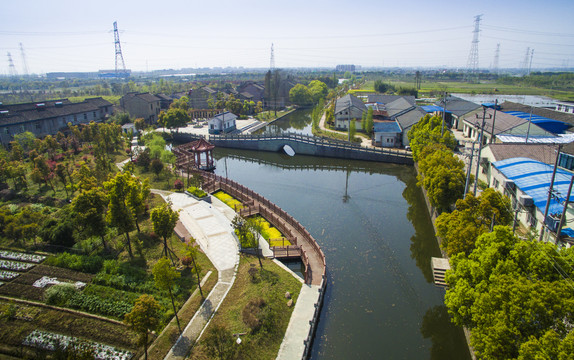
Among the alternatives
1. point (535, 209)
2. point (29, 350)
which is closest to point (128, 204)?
point (29, 350)

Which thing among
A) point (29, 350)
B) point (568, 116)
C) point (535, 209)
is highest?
point (568, 116)

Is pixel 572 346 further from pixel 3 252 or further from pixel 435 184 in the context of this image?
pixel 3 252

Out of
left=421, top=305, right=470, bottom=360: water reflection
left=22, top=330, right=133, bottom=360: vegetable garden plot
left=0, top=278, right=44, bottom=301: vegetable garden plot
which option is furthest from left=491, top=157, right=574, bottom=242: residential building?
left=0, top=278, right=44, bottom=301: vegetable garden plot

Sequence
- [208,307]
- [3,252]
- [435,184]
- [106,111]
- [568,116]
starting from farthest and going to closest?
[106,111]
[568,116]
[435,184]
[3,252]
[208,307]

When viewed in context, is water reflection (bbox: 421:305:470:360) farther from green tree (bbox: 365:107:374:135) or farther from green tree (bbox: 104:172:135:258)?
green tree (bbox: 365:107:374:135)

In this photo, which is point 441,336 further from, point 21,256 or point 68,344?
point 21,256

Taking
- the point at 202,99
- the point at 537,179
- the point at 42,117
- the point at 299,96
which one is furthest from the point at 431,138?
the point at 202,99
